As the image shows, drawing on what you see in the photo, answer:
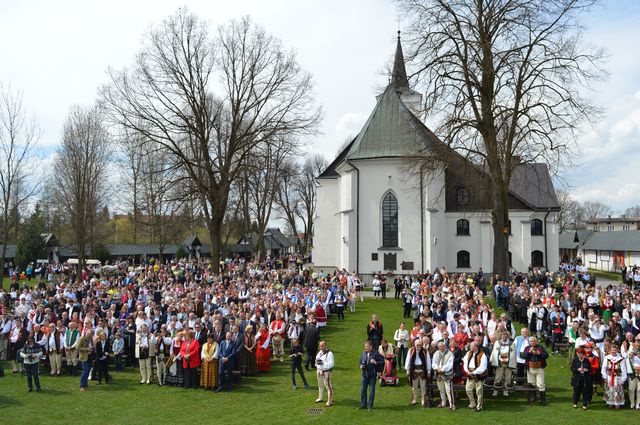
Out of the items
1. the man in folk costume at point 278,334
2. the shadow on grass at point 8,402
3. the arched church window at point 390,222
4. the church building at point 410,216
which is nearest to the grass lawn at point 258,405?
the shadow on grass at point 8,402

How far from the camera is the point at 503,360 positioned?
1198 centimetres

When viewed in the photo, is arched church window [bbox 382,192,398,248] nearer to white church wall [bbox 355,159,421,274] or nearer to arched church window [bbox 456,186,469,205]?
white church wall [bbox 355,159,421,274]

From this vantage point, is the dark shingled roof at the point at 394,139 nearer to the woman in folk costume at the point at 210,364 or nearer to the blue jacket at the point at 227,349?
the blue jacket at the point at 227,349

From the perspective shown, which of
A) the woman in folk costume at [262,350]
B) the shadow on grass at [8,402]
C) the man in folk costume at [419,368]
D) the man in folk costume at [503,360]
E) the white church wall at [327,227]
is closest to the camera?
the man in folk costume at [419,368]

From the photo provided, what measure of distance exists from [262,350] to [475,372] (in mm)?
6121

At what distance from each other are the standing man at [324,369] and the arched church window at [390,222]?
24595 mm

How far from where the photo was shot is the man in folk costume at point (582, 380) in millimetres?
11375

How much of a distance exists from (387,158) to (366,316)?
15530 mm

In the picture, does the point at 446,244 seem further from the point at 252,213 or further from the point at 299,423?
the point at 299,423

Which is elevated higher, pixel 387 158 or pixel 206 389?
pixel 387 158

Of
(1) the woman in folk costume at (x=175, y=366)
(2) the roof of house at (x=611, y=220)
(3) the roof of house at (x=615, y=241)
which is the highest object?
(2) the roof of house at (x=611, y=220)

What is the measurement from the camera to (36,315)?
16781 mm

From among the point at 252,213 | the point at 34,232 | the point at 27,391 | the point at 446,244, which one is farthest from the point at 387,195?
the point at 34,232

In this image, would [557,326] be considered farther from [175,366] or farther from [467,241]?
[467,241]
